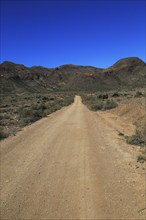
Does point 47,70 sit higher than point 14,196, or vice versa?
point 47,70

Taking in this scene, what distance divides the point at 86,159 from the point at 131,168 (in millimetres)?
1727

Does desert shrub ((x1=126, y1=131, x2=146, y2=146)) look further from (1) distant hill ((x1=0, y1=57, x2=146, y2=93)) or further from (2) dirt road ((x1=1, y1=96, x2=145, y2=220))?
(1) distant hill ((x1=0, y1=57, x2=146, y2=93))

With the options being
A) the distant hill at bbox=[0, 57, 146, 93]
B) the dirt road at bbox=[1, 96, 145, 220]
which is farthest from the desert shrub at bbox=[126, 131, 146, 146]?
the distant hill at bbox=[0, 57, 146, 93]

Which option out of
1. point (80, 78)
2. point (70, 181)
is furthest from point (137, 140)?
point (80, 78)

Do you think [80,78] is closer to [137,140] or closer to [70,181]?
[137,140]

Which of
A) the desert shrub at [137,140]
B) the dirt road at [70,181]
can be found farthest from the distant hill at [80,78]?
the dirt road at [70,181]

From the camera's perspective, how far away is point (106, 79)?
161m

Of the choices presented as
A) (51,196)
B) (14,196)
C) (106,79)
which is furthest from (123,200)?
(106,79)

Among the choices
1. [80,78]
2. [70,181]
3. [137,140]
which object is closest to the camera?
[70,181]

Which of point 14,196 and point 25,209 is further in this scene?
point 14,196

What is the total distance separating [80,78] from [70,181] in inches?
6363

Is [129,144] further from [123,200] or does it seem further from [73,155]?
[123,200]

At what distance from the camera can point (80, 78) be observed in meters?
167

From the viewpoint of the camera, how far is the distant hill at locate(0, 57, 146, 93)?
13788 cm
